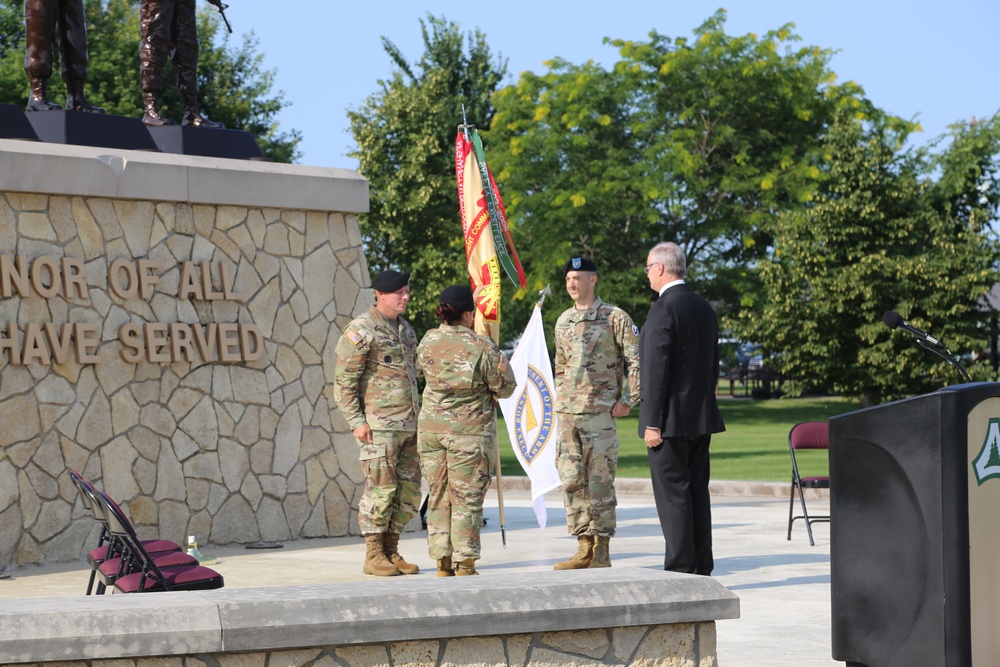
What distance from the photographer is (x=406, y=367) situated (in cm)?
937

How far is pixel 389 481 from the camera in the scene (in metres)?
9.27

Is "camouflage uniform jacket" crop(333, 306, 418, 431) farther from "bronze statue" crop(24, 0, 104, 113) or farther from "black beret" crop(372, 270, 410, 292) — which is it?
"bronze statue" crop(24, 0, 104, 113)

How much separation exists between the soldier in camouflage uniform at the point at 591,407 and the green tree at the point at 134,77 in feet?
91.0

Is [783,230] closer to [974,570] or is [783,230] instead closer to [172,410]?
[172,410]

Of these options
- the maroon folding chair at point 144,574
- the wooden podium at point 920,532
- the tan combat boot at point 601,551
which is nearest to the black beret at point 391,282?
the tan combat boot at point 601,551

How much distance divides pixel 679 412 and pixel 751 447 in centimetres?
1861

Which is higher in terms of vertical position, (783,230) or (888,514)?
(783,230)

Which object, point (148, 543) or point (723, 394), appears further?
point (723, 394)

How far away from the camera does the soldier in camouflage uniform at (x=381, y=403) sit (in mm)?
9195

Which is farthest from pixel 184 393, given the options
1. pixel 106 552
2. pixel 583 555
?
pixel 106 552

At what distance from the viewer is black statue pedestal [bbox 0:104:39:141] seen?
1029 centimetres

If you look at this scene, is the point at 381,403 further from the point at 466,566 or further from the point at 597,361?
the point at 597,361

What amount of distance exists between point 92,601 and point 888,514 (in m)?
2.83

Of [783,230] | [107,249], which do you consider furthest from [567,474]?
[783,230]
